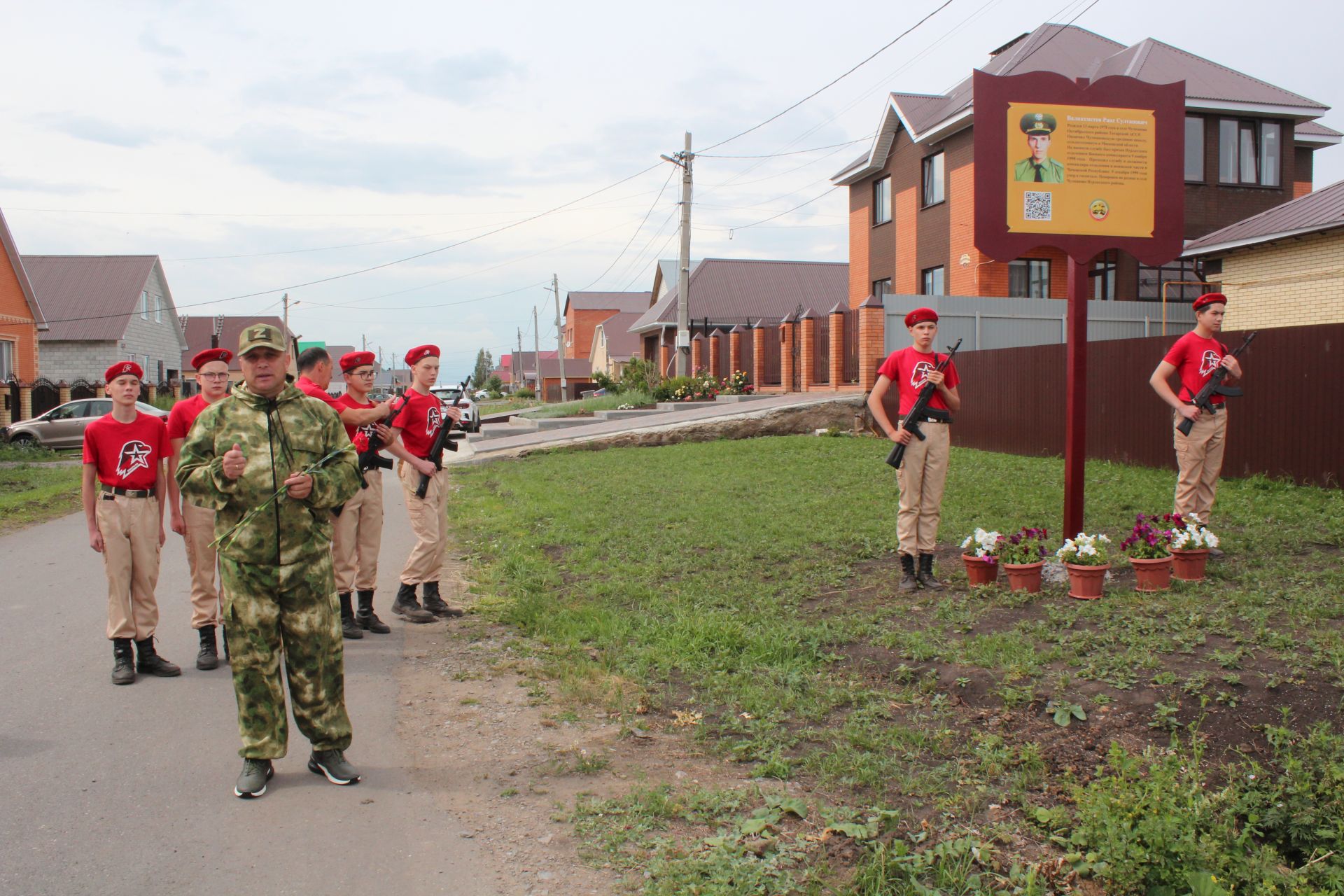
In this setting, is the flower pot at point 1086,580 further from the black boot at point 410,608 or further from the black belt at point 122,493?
the black belt at point 122,493

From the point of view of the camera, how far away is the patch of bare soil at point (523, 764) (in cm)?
349

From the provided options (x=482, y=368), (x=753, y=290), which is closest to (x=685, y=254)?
(x=753, y=290)

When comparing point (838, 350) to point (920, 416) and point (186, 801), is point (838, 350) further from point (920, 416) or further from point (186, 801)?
point (186, 801)

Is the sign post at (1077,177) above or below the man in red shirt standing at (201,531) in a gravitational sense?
above

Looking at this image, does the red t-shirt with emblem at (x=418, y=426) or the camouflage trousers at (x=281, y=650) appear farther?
the red t-shirt with emblem at (x=418, y=426)

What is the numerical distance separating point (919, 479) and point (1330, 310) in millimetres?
13851

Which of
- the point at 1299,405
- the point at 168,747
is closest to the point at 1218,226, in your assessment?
the point at 1299,405

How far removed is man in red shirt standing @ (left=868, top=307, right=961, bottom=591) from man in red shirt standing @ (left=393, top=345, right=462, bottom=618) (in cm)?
308

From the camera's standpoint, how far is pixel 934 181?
27375 mm

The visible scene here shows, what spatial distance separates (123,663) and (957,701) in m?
4.58

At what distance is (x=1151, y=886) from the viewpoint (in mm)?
3213

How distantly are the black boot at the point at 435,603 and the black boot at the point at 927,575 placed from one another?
3288 mm

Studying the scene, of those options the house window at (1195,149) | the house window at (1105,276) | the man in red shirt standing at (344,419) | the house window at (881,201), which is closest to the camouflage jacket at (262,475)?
the man in red shirt standing at (344,419)

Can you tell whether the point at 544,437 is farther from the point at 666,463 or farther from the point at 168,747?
the point at 168,747
